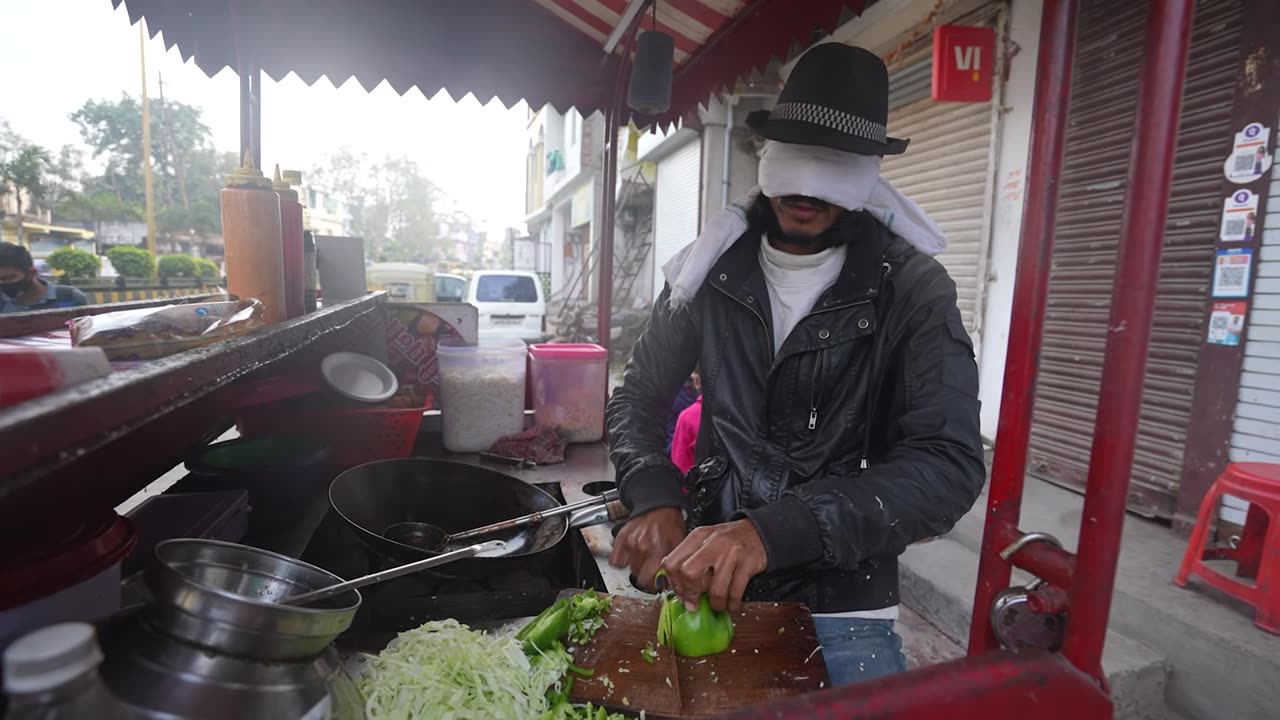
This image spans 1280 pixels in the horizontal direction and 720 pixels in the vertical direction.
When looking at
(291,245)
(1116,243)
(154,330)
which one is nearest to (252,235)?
(291,245)

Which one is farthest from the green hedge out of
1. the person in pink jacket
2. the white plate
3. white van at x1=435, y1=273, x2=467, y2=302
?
the person in pink jacket

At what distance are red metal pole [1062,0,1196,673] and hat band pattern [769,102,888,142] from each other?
3.38ft

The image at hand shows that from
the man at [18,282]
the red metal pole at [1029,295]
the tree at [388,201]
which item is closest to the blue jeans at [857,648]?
the red metal pole at [1029,295]

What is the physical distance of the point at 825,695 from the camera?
27.2 inches

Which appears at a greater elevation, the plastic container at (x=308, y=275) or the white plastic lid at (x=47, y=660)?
the plastic container at (x=308, y=275)

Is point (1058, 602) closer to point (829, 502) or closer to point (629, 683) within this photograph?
point (829, 502)

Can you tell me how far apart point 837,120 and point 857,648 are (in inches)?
59.2

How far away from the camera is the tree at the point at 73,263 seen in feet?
48.0

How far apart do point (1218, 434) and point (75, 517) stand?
5529 mm

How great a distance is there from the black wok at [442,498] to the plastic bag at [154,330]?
75 centimetres

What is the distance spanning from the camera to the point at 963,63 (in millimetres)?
4836

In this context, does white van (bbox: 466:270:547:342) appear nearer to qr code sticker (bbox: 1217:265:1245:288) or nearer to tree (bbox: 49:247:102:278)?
tree (bbox: 49:247:102:278)

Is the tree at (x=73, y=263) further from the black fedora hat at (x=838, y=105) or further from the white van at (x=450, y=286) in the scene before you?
the black fedora hat at (x=838, y=105)

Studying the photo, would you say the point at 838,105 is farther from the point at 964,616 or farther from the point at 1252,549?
the point at 1252,549
